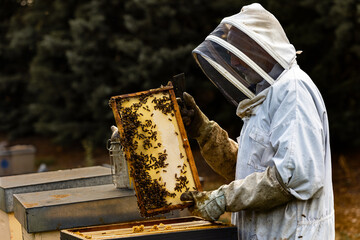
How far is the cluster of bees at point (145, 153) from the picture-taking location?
9.96 ft

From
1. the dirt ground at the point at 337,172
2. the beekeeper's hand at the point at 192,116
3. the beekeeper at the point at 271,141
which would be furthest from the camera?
the dirt ground at the point at 337,172

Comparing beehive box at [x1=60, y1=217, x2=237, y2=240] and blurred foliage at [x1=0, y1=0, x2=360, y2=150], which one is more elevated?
blurred foliage at [x1=0, y1=0, x2=360, y2=150]

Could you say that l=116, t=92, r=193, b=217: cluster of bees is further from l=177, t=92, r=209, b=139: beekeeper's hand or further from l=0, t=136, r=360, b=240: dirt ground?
l=0, t=136, r=360, b=240: dirt ground

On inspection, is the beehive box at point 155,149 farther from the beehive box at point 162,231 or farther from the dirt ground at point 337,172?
the dirt ground at point 337,172

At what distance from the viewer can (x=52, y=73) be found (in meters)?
17.1

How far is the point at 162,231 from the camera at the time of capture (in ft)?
9.32

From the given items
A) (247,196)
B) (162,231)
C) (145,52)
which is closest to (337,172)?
(145,52)

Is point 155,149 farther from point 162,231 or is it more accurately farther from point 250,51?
point 250,51

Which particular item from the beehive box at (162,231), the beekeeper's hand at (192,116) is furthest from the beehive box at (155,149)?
the beekeeper's hand at (192,116)

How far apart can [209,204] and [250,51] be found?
0.92 meters

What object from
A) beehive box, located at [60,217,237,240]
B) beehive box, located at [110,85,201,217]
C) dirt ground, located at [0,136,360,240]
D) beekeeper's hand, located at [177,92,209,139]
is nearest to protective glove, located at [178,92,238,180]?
beekeeper's hand, located at [177,92,209,139]

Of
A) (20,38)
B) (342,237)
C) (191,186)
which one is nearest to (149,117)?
(191,186)

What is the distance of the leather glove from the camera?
2.92 m

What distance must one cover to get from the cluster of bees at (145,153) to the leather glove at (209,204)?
16 cm
